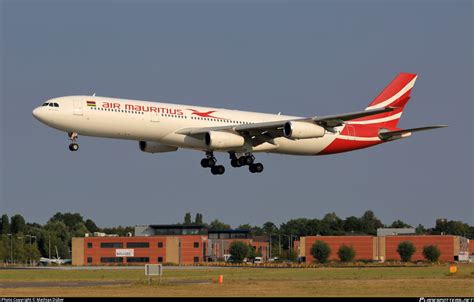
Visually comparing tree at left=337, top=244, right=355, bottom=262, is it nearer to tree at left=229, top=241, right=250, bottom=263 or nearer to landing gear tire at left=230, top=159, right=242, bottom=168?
tree at left=229, top=241, right=250, bottom=263

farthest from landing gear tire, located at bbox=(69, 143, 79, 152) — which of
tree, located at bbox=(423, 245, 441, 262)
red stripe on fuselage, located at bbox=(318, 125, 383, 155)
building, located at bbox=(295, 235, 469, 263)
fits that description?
tree, located at bbox=(423, 245, 441, 262)

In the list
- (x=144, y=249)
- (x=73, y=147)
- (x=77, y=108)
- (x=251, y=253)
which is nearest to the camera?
(x=77, y=108)

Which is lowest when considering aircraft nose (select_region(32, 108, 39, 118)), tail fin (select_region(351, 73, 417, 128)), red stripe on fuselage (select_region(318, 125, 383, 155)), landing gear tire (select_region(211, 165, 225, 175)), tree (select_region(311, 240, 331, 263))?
tree (select_region(311, 240, 331, 263))

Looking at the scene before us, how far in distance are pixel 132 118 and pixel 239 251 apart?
7981cm

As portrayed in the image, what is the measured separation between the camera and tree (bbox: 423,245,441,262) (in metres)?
139

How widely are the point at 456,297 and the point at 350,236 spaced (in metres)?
98.9

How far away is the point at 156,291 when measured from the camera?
60.5 metres

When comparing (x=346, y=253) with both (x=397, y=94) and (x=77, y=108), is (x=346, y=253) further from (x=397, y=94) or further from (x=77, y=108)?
(x=77, y=108)

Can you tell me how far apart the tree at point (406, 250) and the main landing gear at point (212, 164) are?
6914 centimetres

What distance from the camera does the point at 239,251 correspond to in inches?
5842

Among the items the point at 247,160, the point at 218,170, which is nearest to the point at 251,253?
the point at 218,170

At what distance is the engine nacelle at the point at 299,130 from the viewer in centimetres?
7412

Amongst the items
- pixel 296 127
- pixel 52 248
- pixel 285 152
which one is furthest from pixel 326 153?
pixel 52 248

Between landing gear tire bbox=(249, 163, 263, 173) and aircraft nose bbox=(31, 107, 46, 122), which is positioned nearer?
aircraft nose bbox=(31, 107, 46, 122)
